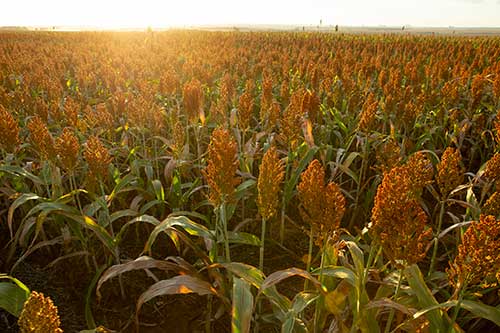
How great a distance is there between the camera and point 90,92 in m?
7.08

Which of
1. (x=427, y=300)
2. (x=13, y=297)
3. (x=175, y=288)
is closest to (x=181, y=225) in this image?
(x=175, y=288)

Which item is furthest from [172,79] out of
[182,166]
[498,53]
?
[498,53]

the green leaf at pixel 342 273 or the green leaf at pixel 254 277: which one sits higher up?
the green leaf at pixel 342 273

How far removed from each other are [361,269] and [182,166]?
2050 millimetres

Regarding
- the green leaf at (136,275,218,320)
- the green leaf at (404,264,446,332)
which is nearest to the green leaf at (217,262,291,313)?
the green leaf at (136,275,218,320)

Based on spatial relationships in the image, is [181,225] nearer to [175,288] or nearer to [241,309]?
[175,288]

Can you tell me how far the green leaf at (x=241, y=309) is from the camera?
1.39 m

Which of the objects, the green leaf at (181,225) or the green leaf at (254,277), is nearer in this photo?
the green leaf at (254,277)

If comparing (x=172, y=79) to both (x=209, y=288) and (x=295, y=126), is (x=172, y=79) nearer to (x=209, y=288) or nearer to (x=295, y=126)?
(x=295, y=126)

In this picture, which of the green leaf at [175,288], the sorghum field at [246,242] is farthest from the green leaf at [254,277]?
the green leaf at [175,288]

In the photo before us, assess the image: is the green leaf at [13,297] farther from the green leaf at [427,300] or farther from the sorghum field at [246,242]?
the green leaf at [427,300]

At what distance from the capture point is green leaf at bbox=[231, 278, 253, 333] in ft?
4.57

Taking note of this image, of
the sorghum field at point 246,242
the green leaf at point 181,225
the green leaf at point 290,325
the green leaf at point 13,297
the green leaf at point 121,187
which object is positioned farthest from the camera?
the green leaf at point 121,187

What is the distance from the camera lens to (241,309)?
4.75ft
